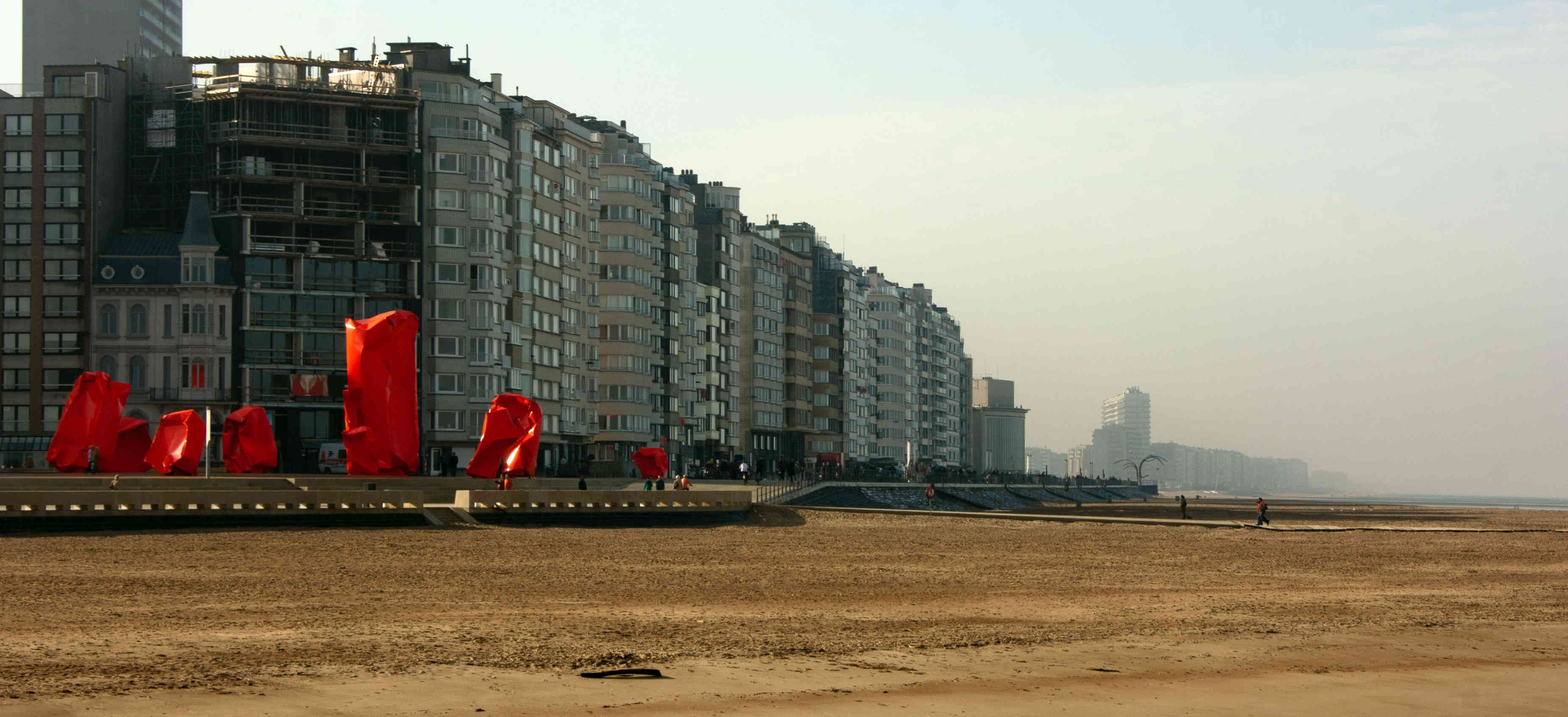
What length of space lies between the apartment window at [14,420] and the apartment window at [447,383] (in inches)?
872

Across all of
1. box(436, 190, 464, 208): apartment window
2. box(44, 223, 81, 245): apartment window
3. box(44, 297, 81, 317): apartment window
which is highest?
box(436, 190, 464, 208): apartment window

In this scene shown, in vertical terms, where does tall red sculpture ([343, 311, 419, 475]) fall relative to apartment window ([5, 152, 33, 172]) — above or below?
below

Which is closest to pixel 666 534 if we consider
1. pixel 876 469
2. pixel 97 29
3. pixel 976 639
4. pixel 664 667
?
pixel 976 639

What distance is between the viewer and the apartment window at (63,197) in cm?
9662

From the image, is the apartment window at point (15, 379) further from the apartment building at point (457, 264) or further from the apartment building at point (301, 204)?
the apartment building at point (457, 264)

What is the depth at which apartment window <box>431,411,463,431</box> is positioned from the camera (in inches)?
3873

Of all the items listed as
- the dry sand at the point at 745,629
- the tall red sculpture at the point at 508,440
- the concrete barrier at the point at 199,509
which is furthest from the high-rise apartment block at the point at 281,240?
the dry sand at the point at 745,629

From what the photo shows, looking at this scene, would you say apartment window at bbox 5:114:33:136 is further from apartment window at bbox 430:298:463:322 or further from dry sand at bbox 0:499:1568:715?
dry sand at bbox 0:499:1568:715

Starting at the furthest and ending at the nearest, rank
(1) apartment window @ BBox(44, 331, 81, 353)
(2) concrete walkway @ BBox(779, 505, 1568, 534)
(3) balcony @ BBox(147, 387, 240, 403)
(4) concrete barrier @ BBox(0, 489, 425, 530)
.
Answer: (1) apartment window @ BBox(44, 331, 81, 353) < (3) balcony @ BBox(147, 387, 240, 403) < (2) concrete walkway @ BBox(779, 505, 1568, 534) < (4) concrete barrier @ BBox(0, 489, 425, 530)

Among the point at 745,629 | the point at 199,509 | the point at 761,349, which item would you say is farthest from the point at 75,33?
the point at 745,629

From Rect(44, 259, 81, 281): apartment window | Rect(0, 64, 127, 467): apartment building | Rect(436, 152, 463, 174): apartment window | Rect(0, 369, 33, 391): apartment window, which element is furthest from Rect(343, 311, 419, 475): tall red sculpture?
Rect(0, 369, 33, 391): apartment window

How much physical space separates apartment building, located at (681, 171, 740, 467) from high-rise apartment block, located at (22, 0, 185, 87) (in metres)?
76.3

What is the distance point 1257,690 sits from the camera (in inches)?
818

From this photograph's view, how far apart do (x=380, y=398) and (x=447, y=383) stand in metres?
36.8
